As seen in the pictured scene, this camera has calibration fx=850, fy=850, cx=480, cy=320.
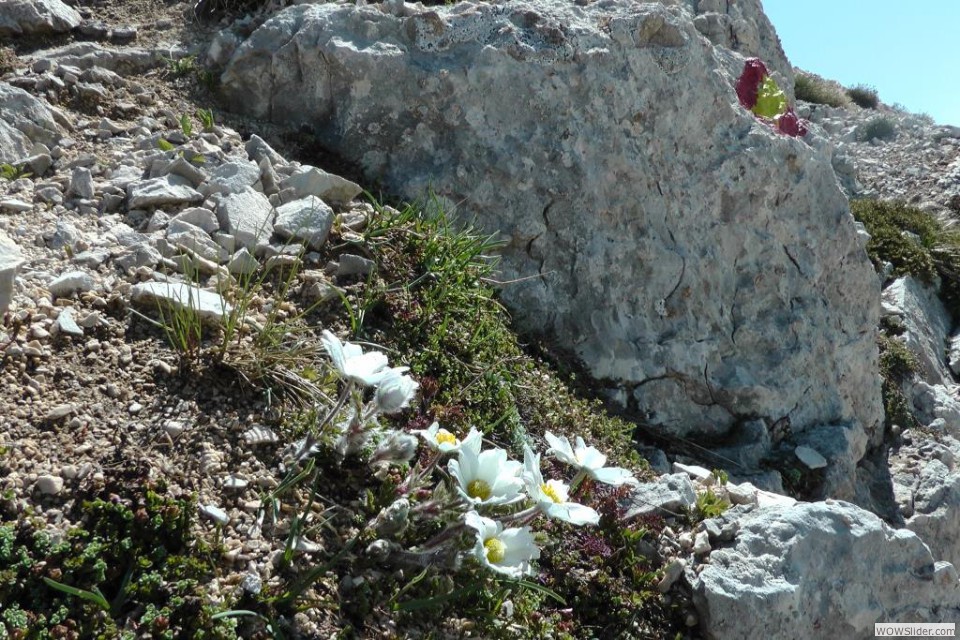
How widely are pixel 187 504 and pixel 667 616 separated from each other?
77.3 inches

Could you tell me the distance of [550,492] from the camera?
291cm

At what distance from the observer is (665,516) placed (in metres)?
3.87

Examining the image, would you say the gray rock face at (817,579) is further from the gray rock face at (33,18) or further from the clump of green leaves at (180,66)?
the gray rock face at (33,18)

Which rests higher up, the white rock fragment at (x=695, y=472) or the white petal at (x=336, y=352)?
the white petal at (x=336, y=352)

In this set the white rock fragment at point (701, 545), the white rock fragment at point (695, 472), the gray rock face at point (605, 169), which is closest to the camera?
the white rock fragment at point (701, 545)

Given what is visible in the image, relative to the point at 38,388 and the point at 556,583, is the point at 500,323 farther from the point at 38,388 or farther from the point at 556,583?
the point at 38,388

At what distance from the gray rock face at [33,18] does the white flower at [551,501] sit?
14.9 feet

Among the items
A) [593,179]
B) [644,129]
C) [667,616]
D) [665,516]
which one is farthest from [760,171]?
[667,616]

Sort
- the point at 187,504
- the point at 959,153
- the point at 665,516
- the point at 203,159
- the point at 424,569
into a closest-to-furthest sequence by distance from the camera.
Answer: the point at 187,504
the point at 424,569
the point at 665,516
the point at 203,159
the point at 959,153

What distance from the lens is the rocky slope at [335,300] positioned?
2875mm

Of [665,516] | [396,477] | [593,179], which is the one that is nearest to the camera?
[396,477]

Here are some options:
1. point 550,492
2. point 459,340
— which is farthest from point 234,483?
point 459,340

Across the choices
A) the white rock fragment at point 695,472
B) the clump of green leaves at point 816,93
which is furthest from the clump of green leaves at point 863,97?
the white rock fragment at point 695,472

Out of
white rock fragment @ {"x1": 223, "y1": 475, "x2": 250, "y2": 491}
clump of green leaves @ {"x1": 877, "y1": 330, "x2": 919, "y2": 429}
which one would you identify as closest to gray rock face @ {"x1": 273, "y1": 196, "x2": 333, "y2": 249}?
white rock fragment @ {"x1": 223, "y1": 475, "x2": 250, "y2": 491}
